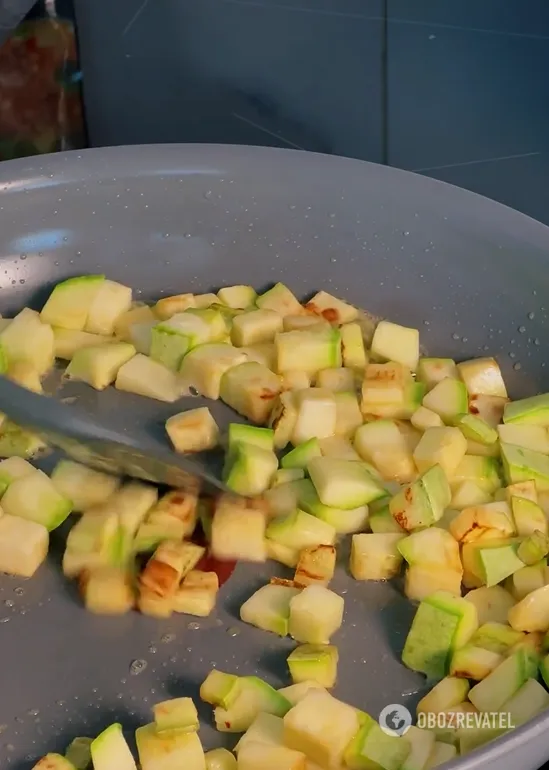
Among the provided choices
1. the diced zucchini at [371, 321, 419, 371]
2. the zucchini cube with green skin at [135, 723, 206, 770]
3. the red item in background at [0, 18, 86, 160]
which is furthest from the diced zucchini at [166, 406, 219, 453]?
the red item in background at [0, 18, 86, 160]

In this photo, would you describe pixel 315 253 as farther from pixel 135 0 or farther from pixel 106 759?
pixel 106 759

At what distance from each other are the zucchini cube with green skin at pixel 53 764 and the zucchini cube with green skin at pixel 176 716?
0.25 ft

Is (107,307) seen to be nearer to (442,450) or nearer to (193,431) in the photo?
(193,431)

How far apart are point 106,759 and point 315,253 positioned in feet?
2.15

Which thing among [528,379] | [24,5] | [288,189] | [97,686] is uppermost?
[24,5]

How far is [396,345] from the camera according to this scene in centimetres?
113

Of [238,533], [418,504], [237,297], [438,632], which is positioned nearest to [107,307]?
[237,297]

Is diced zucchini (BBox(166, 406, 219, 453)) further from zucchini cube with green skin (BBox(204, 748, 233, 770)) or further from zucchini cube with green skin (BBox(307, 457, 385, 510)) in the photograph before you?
zucchini cube with green skin (BBox(204, 748, 233, 770))

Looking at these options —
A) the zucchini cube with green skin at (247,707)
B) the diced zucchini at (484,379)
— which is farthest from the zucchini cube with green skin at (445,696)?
the diced zucchini at (484,379)

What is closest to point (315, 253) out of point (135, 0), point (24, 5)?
point (135, 0)

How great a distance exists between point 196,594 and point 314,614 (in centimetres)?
12

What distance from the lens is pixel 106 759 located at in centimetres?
77

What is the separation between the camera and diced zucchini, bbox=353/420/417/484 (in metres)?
1.02

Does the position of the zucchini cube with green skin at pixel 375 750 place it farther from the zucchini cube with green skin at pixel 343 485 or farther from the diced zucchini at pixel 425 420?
the diced zucchini at pixel 425 420
